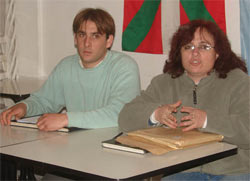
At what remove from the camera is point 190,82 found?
8.05 ft

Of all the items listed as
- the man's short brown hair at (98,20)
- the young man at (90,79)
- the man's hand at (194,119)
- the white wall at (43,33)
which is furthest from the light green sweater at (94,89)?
the white wall at (43,33)

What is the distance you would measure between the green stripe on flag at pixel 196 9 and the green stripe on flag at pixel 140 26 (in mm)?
264

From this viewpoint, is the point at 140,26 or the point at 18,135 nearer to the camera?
the point at 18,135

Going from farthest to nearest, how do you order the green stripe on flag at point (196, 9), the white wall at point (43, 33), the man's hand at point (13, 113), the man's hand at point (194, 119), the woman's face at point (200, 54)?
the white wall at point (43, 33) → the green stripe on flag at point (196, 9) → the man's hand at point (13, 113) → the woman's face at point (200, 54) → the man's hand at point (194, 119)

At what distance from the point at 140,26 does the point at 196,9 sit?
513mm

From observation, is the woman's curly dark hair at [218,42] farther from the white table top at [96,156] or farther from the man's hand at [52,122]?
the man's hand at [52,122]

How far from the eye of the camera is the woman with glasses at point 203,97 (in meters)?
2.12

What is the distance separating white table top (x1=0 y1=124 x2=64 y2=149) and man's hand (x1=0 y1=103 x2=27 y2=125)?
7cm

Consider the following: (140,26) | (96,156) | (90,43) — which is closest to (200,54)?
(90,43)

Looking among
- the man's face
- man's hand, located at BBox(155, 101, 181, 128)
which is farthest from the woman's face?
the man's face

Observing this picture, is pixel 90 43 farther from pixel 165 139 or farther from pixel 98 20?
pixel 165 139

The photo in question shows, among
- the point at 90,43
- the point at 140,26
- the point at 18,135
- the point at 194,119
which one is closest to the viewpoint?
the point at 194,119

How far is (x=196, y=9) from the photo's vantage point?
3152 mm

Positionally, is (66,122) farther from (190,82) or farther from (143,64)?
(143,64)
